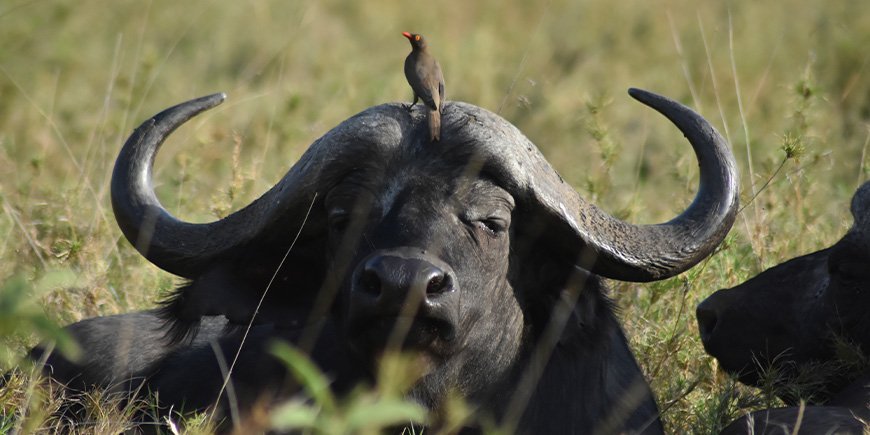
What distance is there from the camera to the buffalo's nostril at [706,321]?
434 centimetres

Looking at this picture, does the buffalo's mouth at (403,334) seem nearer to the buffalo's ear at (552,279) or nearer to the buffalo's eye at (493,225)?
the buffalo's eye at (493,225)

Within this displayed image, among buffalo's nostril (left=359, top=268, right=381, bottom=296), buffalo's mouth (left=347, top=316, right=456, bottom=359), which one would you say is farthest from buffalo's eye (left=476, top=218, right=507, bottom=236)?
buffalo's nostril (left=359, top=268, right=381, bottom=296)

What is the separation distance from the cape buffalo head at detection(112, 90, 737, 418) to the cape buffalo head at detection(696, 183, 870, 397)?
354mm

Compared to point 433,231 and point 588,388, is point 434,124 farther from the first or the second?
point 588,388

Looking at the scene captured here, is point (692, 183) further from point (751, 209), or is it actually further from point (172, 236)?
point (172, 236)

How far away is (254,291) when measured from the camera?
13.7 feet

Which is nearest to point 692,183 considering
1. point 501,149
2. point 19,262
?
point 501,149

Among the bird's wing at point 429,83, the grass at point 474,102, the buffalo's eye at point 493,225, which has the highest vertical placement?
the bird's wing at point 429,83

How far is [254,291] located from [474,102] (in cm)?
517

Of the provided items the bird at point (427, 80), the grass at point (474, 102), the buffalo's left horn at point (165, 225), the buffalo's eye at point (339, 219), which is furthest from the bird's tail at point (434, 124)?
the grass at point (474, 102)

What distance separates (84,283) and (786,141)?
2.68m

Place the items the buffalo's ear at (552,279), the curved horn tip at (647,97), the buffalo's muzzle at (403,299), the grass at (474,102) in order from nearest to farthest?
1. the buffalo's muzzle at (403,299)
2. the buffalo's ear at (552,279)
3. the curved horn tip at (647,97)
4. the grass at (474,102)

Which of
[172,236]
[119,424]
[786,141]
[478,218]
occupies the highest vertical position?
[786,141]

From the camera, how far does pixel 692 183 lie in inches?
250
